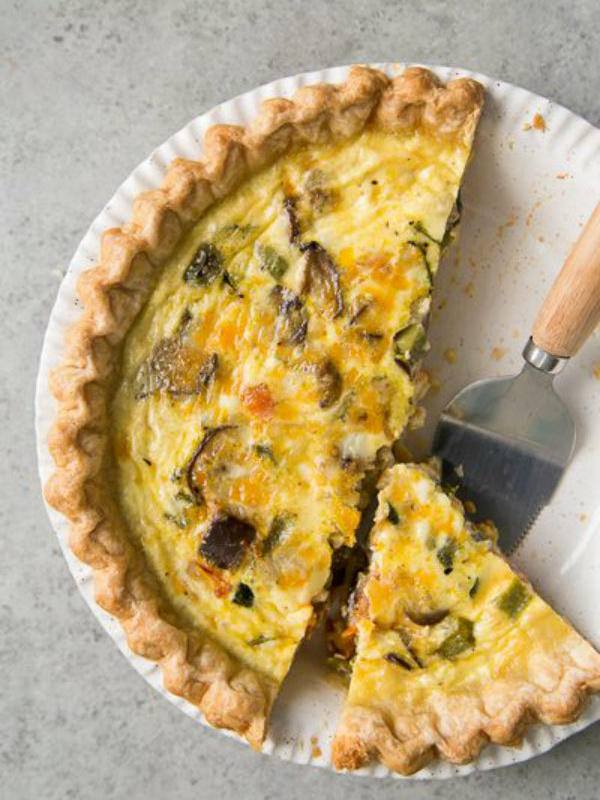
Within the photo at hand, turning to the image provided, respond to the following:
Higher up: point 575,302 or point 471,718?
point 575,302

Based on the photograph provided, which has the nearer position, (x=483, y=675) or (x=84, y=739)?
(x=483, y=675)

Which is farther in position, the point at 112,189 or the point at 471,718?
the point at 112,189

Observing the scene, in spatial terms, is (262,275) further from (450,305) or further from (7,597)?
(7,597)

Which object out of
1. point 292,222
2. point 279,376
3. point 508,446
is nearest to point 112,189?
point 292,222

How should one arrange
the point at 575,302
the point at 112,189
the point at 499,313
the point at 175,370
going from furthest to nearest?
the point at 112,189, the point at 499,313, the point at 175,370, the point at 575,302

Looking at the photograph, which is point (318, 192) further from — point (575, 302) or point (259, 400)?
point (575, 302)

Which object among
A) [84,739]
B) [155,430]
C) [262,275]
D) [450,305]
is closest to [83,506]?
[155,430]

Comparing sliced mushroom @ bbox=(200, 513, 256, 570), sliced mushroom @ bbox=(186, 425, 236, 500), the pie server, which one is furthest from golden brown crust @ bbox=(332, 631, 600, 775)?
sliced mushroom @ bbox=(186, 425, 236, 500)
